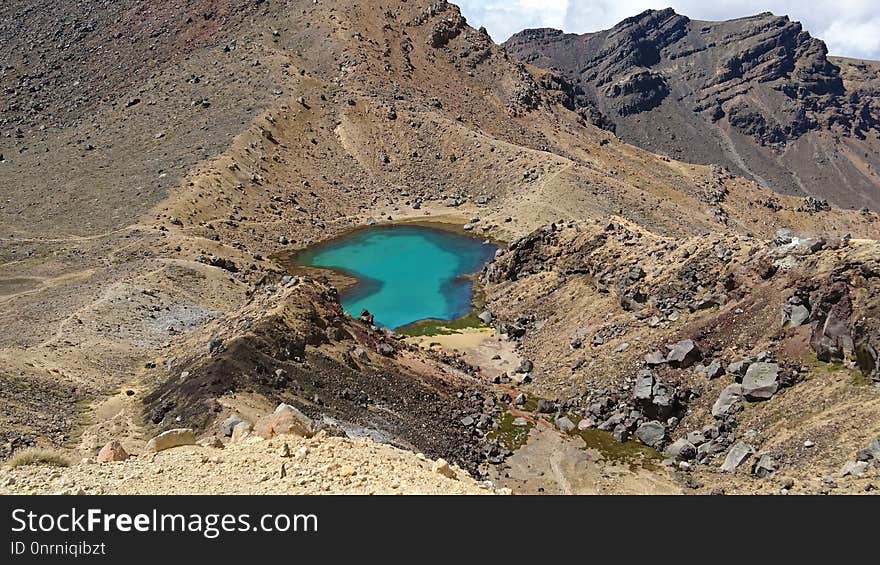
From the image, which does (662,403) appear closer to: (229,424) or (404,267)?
(229,424)

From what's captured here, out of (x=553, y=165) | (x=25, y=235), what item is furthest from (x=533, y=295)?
(x=25, y=235)

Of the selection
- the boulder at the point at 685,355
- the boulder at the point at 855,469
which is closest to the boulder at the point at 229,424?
the boulder at the point at 855,469

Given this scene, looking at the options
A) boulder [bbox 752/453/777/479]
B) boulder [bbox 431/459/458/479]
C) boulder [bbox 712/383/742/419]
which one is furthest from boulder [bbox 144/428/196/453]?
boulder [bbox 712/383/742/419]

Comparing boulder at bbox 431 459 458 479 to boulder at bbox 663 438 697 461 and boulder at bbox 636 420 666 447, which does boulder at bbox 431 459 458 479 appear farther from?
boulder at bbox 636 420 666 447

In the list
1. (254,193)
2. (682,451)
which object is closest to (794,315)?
(682,451)

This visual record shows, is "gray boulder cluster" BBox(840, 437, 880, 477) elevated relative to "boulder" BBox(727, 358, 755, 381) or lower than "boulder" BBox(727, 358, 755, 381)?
lower

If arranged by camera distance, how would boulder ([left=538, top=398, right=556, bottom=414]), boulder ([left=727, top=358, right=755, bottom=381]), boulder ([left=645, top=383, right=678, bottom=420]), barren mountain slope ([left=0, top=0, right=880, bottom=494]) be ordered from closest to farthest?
barren mountain slope ([left=0, top=0, right=880, bottom=494])
boulder ([left=727, top=358, right=755, bottom=381])
boulder ([left=645, top=383, right=678, bottom=420])
boulder ([left=538, top=398, right=556, bottom=414])

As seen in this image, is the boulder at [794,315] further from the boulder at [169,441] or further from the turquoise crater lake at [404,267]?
the boulder at [169,441]
